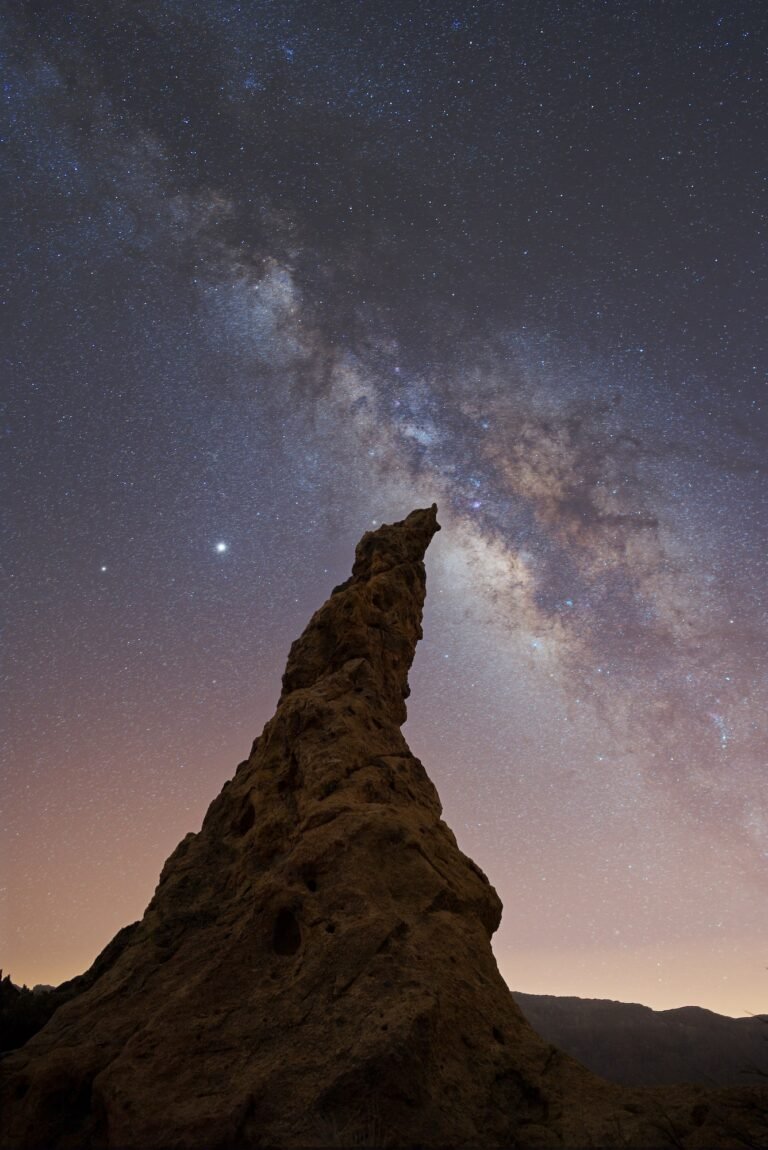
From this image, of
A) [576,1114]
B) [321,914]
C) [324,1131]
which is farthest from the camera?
[321,914]

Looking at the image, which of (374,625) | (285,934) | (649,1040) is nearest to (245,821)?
(285,934)

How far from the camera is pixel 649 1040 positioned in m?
52.8

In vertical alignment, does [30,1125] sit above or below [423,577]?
below

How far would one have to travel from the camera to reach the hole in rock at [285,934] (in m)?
8.84

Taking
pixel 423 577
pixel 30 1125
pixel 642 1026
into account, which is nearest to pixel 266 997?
pixel 30 1125

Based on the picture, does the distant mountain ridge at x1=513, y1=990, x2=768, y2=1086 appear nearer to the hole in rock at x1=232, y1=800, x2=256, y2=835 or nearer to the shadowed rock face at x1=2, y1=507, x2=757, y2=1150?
the hole in rock at x1=232, y1=800, x2=256, y2=835

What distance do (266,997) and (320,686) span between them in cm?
504

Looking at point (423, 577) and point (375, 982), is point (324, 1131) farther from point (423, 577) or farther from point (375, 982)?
point (423, 577)

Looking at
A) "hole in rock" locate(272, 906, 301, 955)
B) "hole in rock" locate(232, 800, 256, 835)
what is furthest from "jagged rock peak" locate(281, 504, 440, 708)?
"hole in rock" locate(272, 906, 301, 955)

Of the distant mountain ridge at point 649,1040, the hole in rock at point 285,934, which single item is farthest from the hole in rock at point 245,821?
the distant mountain ridge at point 649,1040

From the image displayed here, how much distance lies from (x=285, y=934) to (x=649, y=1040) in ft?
187

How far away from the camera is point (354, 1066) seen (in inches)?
269

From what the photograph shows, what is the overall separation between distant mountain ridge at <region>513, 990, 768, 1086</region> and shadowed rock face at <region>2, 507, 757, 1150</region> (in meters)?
48.6

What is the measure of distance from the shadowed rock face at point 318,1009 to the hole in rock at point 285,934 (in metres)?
0.03
